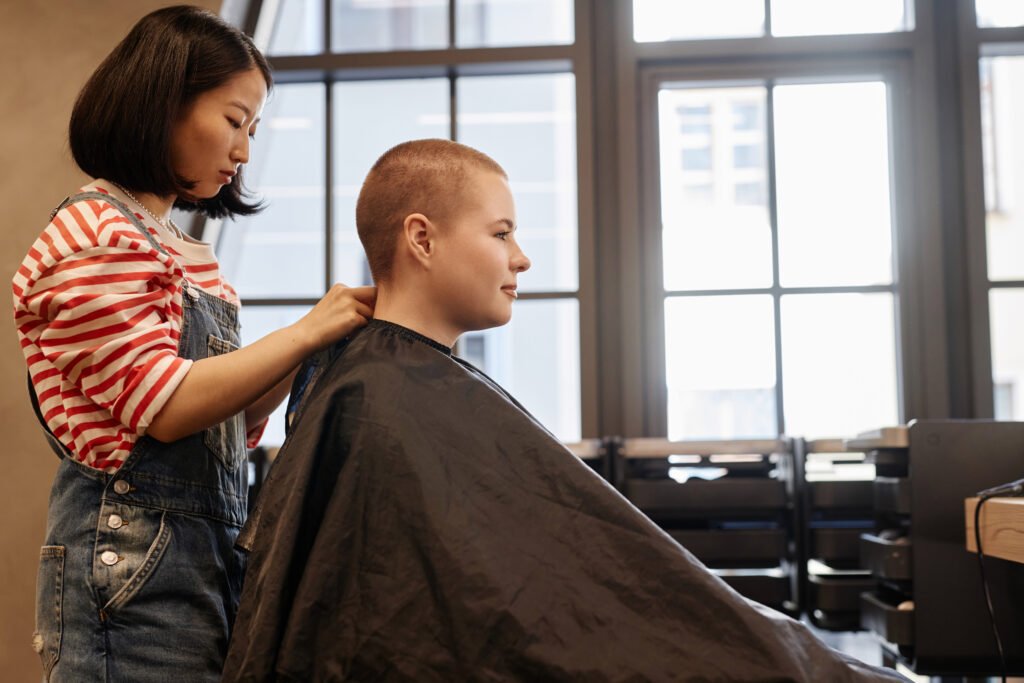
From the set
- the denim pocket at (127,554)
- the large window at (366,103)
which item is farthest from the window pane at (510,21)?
the denim pocket at (127,554)

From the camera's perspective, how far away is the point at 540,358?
521 centimetres

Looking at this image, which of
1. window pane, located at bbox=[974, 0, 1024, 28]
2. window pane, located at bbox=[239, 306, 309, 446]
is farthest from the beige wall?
window pane, located at bbox=[974, 0, 1024, 28]

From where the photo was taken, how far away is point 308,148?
3932 millimetres

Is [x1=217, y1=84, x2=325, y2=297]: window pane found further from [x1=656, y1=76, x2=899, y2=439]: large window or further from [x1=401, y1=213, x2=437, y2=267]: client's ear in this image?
[x1=401, y1=213, x2=437, y2=267]: client's ear

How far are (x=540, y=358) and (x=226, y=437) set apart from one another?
3822 millimetres

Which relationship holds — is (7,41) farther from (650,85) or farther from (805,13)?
(805,13)

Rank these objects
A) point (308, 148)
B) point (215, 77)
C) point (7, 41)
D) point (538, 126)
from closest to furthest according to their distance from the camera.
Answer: point (215, 77), point (7, 41), point (308, 148), point (538, 126)

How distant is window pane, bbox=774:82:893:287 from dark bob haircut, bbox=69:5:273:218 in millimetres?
2135

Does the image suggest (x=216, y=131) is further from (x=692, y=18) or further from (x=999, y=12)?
(x=999, y=12)

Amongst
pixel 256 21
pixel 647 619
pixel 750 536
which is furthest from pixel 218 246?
pixel 647 619

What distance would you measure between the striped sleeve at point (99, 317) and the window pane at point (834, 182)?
227 centimetres

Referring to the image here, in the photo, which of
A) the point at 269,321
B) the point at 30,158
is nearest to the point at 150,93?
the point at 30,158

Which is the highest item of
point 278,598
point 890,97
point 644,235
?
point 890,97

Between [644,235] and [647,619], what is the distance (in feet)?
6.64
